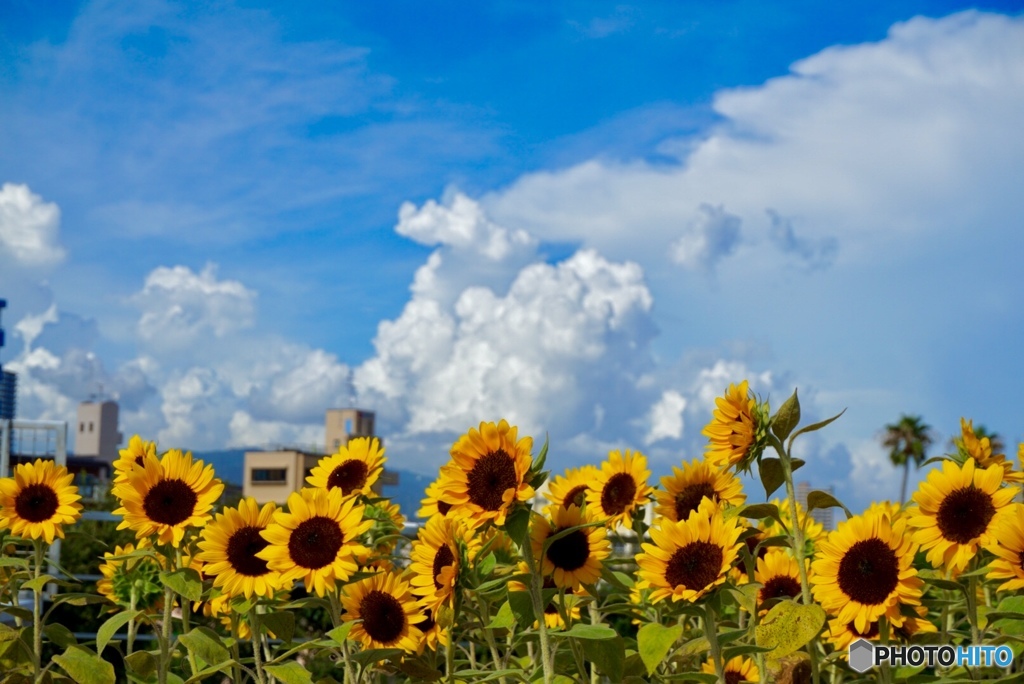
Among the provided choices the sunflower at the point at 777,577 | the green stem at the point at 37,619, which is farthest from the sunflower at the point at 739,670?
the green stem at the point at 37,619

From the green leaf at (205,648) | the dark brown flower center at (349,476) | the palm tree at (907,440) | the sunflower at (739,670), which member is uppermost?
the palm tree at (907,440)

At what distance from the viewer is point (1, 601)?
12.2 ft

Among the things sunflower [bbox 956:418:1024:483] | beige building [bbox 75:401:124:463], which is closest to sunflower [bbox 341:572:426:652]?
sunflower [bbox 956:418:1024:483]

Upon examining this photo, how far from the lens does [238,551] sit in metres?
3.09

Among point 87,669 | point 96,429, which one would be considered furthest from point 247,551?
point 96,429

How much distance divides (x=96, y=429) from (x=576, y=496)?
94.1 m

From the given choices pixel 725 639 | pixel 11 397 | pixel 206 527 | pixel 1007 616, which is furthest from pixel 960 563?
pixel 11 397

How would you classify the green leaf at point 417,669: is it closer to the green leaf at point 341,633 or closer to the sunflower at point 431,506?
the green leaf at point 341,633

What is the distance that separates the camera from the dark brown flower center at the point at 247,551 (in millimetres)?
3061

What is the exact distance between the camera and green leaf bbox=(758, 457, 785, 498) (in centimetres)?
290

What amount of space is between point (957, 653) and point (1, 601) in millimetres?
3049

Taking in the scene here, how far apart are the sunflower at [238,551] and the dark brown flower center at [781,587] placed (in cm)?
159

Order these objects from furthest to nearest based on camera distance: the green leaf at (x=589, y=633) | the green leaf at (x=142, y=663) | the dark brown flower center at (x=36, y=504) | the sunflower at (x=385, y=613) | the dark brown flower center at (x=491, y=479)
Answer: the dark brown flower center at (x=36, y=504), the sunflower at (x=385, y=613), the green leaf at (x=142, y=663), the dark brown flower center at (x=491, y=479), the green leaf at (x=589, y=633)

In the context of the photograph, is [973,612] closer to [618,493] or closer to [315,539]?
[618,493]
